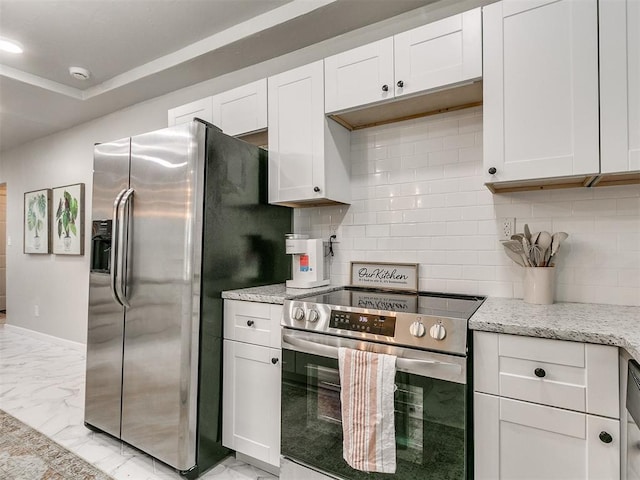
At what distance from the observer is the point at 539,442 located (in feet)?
4.09

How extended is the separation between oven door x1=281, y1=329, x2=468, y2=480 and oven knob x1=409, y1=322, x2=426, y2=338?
71 millimetres

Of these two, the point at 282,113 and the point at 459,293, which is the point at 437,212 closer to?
the point at 459,293

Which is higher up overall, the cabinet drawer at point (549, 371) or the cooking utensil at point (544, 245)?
the cooking utensil at point (544, 245)

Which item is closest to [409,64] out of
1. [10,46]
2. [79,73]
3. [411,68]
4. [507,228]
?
[411,68]

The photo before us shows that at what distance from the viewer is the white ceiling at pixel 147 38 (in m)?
2.19

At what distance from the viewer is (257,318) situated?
75.0 inches

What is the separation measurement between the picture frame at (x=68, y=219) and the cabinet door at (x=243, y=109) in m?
2.49

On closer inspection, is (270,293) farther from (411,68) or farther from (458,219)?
(411,68)

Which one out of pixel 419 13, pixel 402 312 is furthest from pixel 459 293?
pixel 419 13

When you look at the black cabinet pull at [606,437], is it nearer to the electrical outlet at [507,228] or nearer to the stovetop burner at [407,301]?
the stovetop burner at [407,301]

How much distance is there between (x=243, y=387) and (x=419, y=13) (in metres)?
2.35

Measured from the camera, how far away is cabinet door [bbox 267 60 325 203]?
2.09m

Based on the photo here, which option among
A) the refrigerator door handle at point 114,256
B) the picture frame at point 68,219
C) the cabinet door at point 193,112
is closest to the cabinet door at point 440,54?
the cabinet door at point 193,112

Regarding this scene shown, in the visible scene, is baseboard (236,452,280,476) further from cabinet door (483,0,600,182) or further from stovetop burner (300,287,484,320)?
cabinet door (483,0,600,182)
